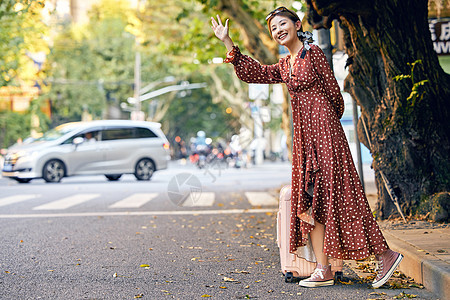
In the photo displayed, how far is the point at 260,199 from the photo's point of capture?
12.6m

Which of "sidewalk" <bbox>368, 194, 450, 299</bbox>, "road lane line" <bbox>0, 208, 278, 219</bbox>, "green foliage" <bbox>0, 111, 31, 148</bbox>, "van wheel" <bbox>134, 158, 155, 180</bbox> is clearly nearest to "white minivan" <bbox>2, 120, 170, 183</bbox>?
"van wheel" <bbox>134, 158, 155, 180</bbox>

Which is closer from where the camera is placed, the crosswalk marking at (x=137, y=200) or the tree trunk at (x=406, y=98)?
the tree trunk at (x=406, y=98)

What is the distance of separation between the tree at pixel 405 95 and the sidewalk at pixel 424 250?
1.89 feet

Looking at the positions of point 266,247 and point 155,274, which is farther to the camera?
point 266,247

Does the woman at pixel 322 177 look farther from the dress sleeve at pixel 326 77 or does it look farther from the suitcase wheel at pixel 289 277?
the suitcase wheel at pixel 289 277

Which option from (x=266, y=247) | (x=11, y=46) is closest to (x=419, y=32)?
(x=266, y=247)

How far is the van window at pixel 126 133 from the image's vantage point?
1922cm

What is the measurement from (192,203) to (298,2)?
5672mm

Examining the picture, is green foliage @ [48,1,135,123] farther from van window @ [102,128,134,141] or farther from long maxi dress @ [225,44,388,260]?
long maxi dress @ [225,44,388,260]

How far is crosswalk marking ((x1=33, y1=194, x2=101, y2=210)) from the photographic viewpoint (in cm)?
1102

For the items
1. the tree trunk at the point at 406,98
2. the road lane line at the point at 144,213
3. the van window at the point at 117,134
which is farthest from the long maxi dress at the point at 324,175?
the van window at the point at 117,134

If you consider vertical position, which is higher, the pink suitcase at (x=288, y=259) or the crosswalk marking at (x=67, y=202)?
the pink suitcase at (x=288, y=259)

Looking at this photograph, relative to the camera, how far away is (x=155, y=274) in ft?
16.6

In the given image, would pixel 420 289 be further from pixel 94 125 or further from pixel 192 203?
pixel 94 125
